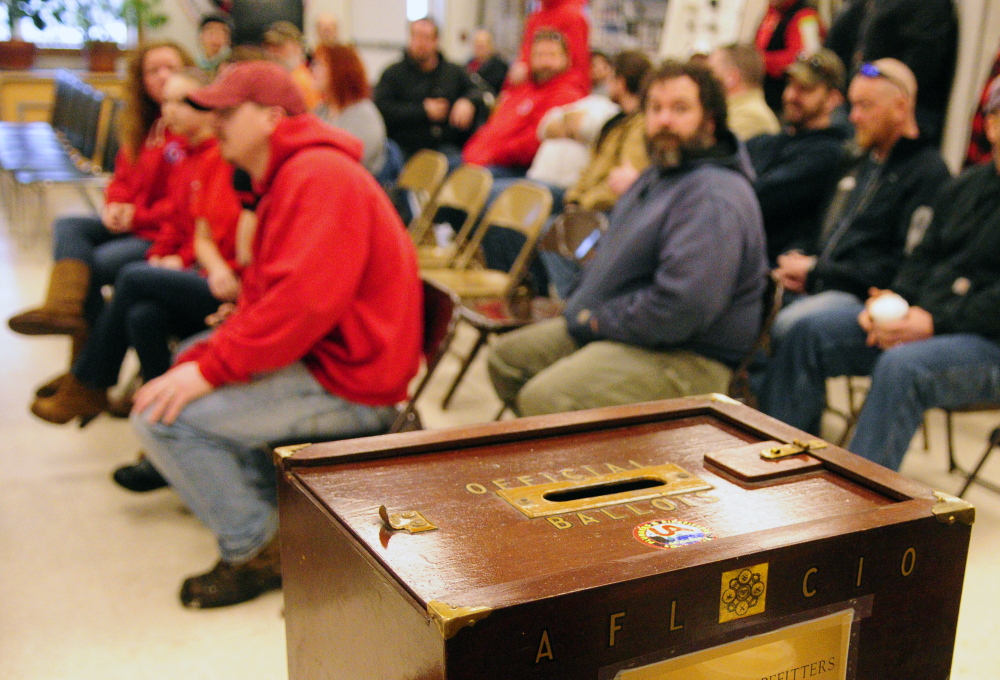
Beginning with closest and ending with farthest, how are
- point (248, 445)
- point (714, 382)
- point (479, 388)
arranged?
point (248, 445)
point (714, 382)
point (479, 388)

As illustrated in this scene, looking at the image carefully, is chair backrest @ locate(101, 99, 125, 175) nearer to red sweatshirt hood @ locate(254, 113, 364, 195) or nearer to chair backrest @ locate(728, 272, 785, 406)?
red sweatshirt hood @ locate(254, 113, 364, 195)

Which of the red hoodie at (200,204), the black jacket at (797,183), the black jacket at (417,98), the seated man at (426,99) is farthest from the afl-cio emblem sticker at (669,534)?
the black jacket at (417,98)

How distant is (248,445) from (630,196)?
4.37ft

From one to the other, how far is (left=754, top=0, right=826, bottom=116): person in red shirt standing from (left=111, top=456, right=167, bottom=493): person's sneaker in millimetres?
3613

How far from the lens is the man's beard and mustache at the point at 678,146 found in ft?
8.30

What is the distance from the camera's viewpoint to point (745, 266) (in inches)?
96.6

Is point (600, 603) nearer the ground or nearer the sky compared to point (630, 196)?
nearer the ground

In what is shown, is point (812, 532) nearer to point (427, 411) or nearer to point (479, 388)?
point (427, 411)

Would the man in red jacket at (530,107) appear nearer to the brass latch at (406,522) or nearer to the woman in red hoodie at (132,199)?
the woman in red hoodie at (132,199)

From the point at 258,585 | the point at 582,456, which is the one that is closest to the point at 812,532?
the point at 582,456

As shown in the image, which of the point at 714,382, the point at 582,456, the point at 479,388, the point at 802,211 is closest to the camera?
the point at 582,456

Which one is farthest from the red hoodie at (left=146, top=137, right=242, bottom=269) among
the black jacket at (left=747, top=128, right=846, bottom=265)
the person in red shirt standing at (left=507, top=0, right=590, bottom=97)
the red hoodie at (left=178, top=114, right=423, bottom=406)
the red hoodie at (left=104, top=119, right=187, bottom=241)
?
the person in red shirt standing at (left=507, top=0, right=590, bottom=97)

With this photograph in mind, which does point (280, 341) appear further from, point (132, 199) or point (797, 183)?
point (797, 183)

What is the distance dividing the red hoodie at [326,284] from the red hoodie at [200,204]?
0.80 meters
